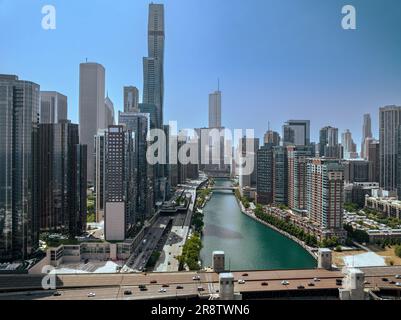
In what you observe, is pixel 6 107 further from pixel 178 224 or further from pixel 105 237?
pixel 178 224

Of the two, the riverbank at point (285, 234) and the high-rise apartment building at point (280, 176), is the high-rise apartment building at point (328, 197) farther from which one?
the high-rise apartment building at point (280, 176)

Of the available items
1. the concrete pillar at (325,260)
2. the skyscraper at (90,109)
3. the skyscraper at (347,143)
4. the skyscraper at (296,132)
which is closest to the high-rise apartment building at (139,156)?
the concrete pillar at (325,260)

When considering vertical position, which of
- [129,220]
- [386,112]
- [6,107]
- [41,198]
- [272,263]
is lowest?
→ [272,263]

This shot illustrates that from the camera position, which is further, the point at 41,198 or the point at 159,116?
the point at 159,116

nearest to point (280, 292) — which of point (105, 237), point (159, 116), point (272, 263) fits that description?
point (272, 263)

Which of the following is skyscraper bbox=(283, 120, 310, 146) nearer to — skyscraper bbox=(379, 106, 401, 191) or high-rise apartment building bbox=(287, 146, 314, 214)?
high-rise apartment building bbox=(287, 146, 314, 214)

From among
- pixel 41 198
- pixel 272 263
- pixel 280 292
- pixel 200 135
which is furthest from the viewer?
pixel 200 135

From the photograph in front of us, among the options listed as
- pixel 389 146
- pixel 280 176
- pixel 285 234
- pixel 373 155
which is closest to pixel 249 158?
pixel 280 176

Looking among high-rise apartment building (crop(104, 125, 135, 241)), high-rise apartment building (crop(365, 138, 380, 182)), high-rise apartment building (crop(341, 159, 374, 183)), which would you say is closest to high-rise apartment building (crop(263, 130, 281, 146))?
high-rise apartment building (crop(341, 159, 374, 183))
